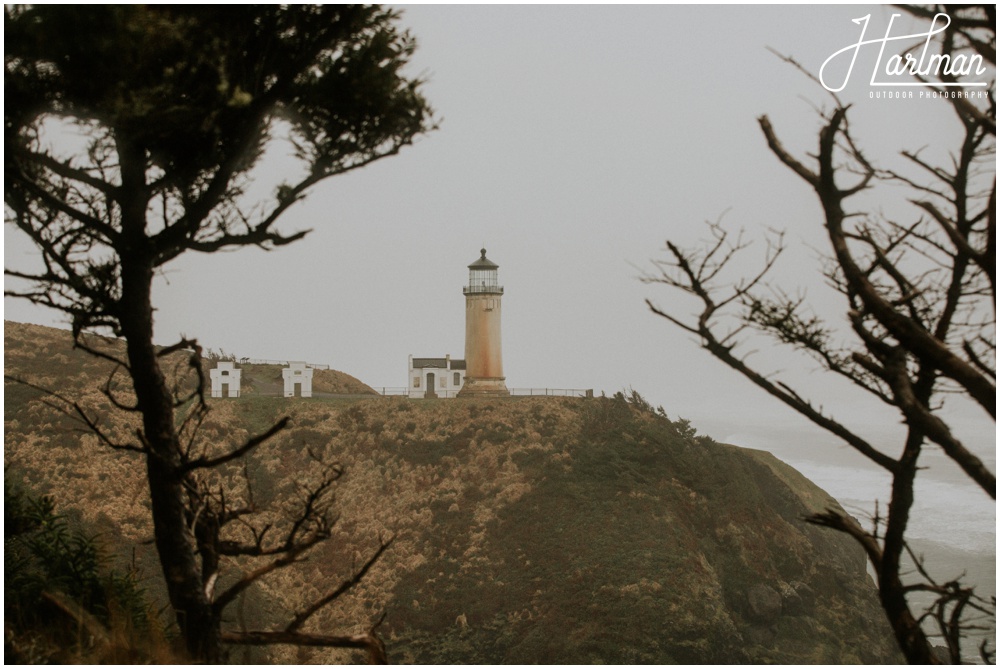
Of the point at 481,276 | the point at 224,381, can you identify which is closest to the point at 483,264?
the point at 481,276

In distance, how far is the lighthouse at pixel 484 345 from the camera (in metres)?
42.9

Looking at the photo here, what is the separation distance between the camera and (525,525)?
1235 inches

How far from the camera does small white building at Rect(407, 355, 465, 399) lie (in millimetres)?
46438

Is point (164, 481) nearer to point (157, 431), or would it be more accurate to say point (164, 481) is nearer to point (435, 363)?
point (157, 431)

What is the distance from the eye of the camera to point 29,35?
6.78 meters

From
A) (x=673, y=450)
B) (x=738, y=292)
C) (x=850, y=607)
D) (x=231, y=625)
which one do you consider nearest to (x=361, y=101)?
(x=738, y=292)

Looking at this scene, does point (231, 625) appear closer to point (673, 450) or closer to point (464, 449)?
point (464, 449)

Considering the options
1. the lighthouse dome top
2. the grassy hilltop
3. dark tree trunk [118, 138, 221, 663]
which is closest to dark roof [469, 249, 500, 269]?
the lighthouse dome top

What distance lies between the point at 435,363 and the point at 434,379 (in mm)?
942

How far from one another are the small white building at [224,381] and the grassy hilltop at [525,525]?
180 centimetres

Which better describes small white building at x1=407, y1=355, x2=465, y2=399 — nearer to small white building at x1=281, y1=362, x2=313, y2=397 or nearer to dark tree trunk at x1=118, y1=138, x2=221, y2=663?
small white building at x1=281, y1=362, x2=313, y2=397

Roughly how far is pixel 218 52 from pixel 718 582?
2618cm

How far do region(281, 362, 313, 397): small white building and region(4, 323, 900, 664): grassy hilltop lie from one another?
9.58 feet

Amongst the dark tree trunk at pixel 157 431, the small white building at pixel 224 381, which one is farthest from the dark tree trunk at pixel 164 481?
the small white building at pixel 224 381
